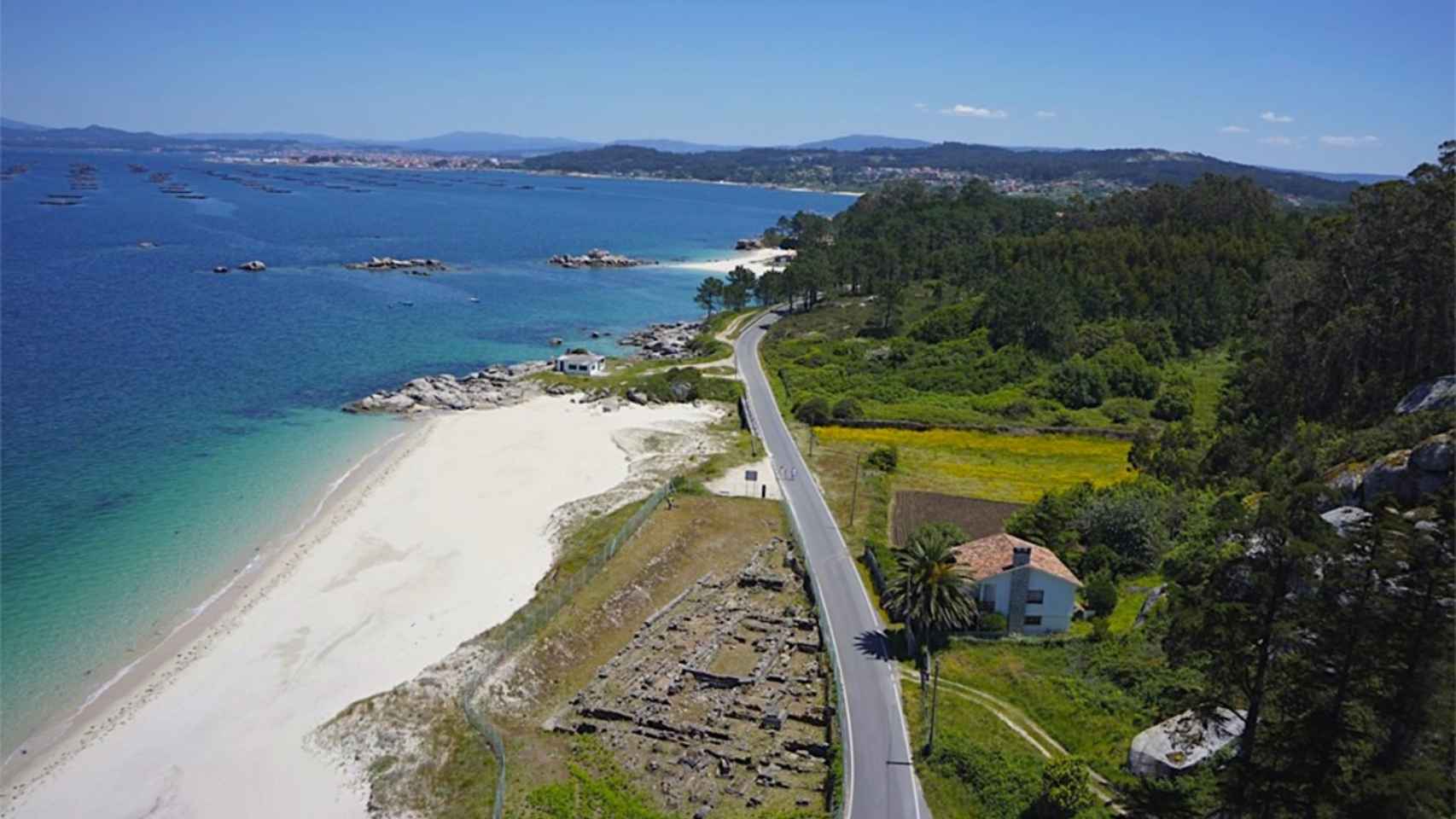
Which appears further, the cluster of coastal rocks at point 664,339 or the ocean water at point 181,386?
the cluster of coastal rocks at point 664,339

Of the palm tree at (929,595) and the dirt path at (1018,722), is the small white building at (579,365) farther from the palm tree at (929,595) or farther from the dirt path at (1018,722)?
the dirt path at (1018,722)

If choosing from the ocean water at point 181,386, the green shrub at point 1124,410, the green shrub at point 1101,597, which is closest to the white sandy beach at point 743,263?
the ocean water at point 181,386

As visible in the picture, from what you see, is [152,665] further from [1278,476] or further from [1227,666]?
[1278,476]

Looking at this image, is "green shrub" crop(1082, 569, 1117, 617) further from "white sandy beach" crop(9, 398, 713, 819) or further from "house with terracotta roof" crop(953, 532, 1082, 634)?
"white sandy beach" crop(9, 398, 713, 819)

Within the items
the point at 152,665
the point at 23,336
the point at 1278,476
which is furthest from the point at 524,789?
the point at 23,336

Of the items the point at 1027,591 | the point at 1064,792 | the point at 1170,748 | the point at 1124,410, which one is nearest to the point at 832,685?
the point at 1064,792
